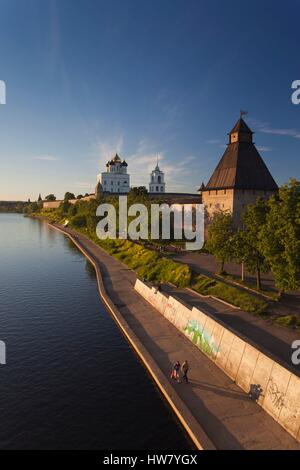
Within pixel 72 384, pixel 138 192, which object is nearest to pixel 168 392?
pixel 72 384

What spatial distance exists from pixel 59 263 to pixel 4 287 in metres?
16.0

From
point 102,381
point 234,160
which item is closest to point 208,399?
point 102,381

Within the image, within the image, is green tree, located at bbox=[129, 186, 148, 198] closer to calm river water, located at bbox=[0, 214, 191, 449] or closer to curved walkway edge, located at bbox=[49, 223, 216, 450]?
calm river water, located at bbox=[0, 214, 191, 449]

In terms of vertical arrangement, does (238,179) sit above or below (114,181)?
below

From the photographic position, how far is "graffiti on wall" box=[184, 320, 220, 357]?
21.9m

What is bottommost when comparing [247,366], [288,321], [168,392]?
[168,392]

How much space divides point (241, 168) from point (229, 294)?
27.3 meters

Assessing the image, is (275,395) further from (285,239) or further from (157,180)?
(157,180)

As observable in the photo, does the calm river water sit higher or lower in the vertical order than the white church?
lower

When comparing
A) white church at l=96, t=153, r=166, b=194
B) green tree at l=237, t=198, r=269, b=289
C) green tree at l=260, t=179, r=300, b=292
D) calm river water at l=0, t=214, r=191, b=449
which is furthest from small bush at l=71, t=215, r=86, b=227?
green tree at l=260, t=179, r=300, b=292

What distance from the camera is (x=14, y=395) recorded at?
62.0ft

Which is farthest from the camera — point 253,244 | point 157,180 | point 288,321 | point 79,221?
point 157,180

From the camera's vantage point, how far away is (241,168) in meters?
52.4

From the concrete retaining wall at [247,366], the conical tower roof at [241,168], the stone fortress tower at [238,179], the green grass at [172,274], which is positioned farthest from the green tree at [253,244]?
the conical tower roof at [241,168]
